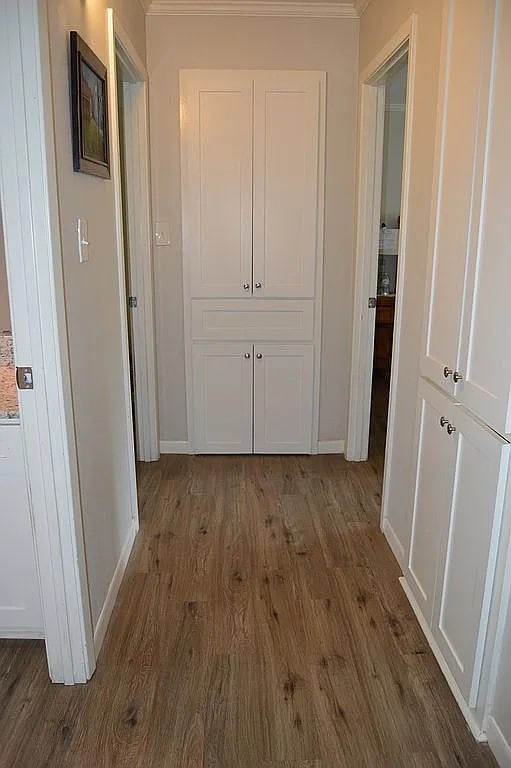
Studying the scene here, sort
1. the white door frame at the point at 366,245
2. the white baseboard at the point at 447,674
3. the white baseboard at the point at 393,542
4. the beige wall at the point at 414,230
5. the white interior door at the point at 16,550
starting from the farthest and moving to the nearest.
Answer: the white door frame at the point at 366,245 → the white baseboard at the point at 393,542 → the beige wall at the point at 414,230 → the white interior door at the point at 16,550 → the white baseboard at the point at 447,674

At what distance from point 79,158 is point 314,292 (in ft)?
6.35

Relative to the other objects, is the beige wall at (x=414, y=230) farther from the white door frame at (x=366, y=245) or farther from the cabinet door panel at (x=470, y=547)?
the cabinet door panel at (x=470, y=547)

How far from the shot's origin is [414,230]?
238 cm

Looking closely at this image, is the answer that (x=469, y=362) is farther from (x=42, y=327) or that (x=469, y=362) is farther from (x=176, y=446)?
(x=176, y=446)

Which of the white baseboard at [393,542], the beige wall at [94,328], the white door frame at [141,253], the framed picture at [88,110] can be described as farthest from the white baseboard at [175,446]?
the framed picture at [88,110]

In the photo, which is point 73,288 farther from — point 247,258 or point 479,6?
point 247,258

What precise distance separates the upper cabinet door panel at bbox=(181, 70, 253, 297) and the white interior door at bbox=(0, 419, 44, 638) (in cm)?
189

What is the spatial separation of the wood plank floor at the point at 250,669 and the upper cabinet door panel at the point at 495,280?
91 cm

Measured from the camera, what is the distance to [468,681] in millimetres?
1761

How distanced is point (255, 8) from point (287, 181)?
0.88 meters

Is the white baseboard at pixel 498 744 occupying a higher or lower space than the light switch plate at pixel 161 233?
lower

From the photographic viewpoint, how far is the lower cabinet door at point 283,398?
12.0 ft

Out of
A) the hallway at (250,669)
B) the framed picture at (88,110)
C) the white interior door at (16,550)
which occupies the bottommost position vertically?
the hallway at (250,669)

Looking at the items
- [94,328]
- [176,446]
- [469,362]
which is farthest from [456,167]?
[176,446]
